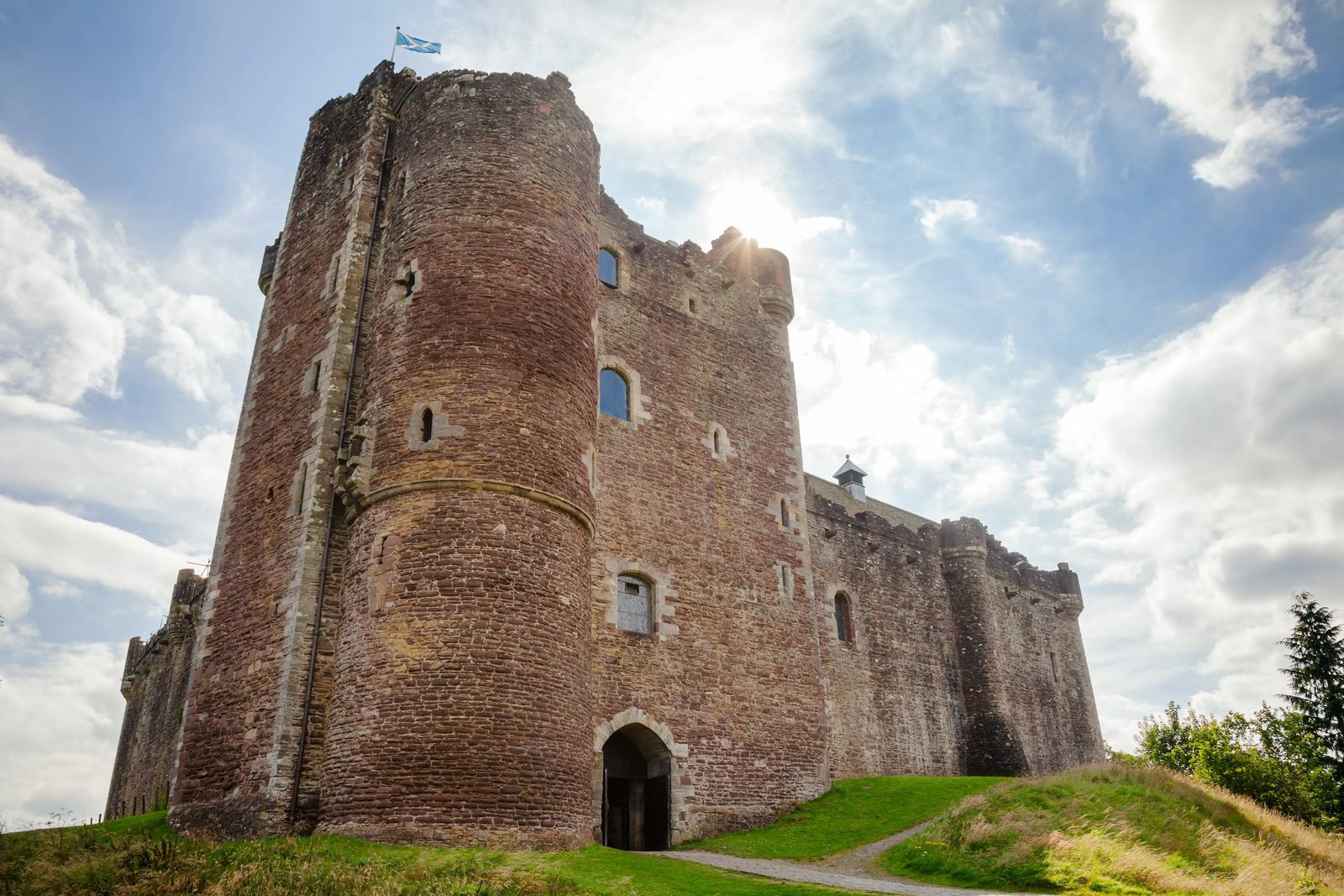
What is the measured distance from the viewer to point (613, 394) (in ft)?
67.5

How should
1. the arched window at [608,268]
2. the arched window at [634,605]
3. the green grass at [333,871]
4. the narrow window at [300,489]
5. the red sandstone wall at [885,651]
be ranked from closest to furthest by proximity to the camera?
the green grass at [333,871] → the narrow window at [300,489] → the arched window at [634,605] → the arched window at [608,268] → the red sandstone wall at [885,651]

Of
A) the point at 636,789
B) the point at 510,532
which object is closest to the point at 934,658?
the point at 636,789

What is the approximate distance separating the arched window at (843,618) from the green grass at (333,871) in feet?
41.7

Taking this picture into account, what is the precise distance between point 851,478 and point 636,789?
2169cm

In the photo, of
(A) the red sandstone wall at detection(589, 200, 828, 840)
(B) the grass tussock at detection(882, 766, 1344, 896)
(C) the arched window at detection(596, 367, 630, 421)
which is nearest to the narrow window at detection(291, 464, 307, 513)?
(A) the red sandstone wall at detection(589, 200, 828, 840)

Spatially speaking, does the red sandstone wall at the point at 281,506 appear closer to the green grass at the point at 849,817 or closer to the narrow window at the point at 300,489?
the narrow window at the point at 300,489

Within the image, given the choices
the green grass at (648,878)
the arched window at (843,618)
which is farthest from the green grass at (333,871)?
the arched window at (843,618)

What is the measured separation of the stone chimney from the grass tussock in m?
18.8

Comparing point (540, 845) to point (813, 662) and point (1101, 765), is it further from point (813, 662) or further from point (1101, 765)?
point (1101, 765)

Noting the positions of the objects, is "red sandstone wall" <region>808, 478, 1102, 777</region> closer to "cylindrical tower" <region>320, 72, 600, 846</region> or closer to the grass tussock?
the grass tussock

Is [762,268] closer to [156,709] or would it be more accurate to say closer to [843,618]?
[843,618]

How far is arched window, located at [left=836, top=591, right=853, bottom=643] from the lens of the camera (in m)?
26.0

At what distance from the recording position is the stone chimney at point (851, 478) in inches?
1480

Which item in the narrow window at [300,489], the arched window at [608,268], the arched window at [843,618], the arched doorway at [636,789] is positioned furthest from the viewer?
the arched window at [843,618]
